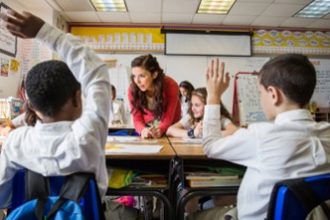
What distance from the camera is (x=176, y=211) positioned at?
A: 4.01ft

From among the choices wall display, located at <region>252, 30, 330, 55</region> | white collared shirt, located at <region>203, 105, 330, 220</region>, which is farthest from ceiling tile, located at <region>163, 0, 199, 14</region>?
white collared shirt, located at <region>203, 105, 330, 220</region>

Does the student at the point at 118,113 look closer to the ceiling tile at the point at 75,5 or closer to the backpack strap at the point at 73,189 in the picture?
the ceiling tile at the point at 75,5

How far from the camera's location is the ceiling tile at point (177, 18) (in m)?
4.64

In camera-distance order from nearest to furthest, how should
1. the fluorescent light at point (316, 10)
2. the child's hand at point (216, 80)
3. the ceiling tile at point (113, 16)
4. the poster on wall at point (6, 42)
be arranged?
1. the child's hand at point (216, 80)
2. the poster on wall at point (6, 42)
3. the fluorescent light at point (316, 10)
4. the ceiling tile at point (113, 16)

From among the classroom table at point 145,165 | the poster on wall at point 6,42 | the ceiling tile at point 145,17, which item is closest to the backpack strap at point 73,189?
the classroom table at point 145,165

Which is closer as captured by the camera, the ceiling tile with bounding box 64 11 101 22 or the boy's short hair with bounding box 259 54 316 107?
the boy's short hair with bounding box 259 54 316 107

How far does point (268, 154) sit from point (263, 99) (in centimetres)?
23

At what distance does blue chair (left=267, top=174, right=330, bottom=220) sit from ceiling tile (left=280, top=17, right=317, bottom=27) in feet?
15.2

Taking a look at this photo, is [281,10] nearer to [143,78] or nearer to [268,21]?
[268,21]

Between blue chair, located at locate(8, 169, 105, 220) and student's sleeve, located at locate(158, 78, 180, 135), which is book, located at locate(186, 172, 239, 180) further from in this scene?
student's sleeve, located at locate(158, 78, 180, 135)

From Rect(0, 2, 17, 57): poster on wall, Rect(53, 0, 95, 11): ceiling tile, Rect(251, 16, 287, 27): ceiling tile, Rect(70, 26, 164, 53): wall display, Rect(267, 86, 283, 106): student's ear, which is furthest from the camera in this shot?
Rect(70, 26, 164, 53): wall display

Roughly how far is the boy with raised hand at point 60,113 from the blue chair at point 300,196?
19.4 inches

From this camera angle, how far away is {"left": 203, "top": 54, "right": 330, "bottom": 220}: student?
85 centimetres

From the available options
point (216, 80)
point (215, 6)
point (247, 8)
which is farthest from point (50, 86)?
point (247, 8)
